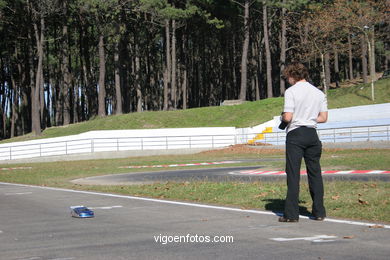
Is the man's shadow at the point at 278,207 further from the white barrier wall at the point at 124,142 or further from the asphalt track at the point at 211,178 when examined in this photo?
the white barrier wall at the point at 124,142

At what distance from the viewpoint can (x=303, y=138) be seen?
7969mm

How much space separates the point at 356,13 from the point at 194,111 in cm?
1678

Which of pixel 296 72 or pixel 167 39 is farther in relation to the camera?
pixel 167 39

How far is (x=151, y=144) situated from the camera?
43906 mm

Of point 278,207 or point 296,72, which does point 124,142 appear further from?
point 296,72

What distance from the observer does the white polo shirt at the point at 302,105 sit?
802 cm

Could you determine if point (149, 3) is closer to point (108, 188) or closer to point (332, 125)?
point (332, 125)

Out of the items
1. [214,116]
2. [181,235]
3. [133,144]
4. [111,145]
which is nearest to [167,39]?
[214,116]

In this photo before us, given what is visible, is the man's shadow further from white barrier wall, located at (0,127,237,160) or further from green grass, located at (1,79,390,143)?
green grass, located at (1,79,390,143)

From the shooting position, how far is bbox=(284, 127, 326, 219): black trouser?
7.95 meters

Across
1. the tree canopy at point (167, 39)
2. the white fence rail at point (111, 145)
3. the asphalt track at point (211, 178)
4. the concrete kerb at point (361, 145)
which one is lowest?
the asphalt track at point (211, 178)

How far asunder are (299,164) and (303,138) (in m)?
0.36

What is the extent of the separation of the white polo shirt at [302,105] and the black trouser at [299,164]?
94 millimetres

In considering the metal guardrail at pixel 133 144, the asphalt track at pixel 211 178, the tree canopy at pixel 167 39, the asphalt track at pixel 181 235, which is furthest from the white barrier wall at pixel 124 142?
the asphalt track at pixel 181 235
